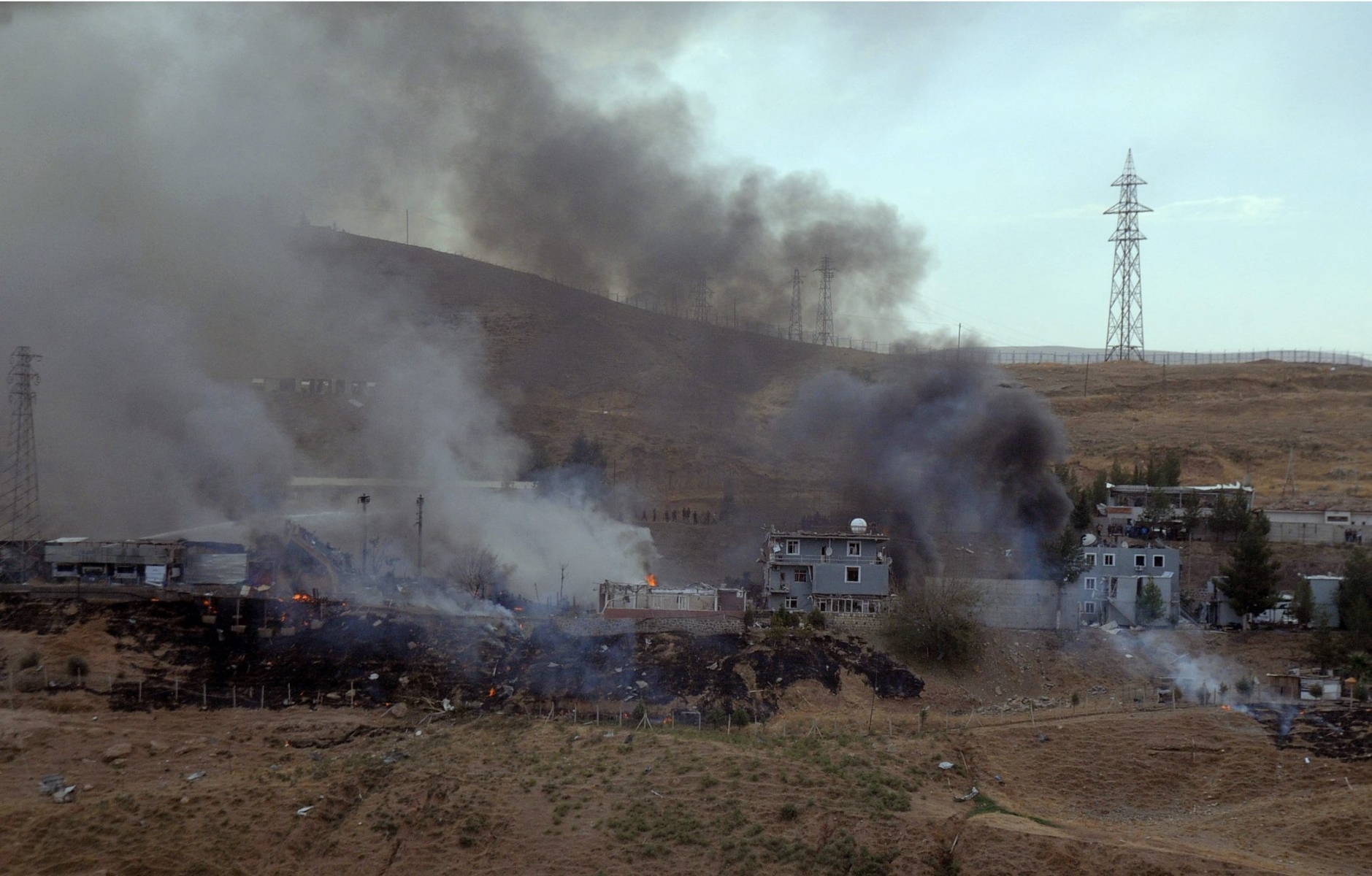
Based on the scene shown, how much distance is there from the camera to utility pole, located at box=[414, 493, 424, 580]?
51094 millimetres

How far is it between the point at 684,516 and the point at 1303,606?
33.2 metres

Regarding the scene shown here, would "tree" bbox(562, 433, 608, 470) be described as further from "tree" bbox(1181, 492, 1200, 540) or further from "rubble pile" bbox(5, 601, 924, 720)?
"tree" bbox(1181, 492, 1200, 540)

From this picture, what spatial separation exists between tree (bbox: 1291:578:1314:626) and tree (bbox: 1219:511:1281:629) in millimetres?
824

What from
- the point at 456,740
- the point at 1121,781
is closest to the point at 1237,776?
the point at 1121,781

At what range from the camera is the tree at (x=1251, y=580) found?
4741 cm

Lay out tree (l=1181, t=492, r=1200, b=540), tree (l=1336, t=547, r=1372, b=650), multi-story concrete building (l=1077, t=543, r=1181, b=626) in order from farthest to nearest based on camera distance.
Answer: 1. tree (l=1181, t=492, r=1200, b=540)
2. multi-story concrete building (l=1077, t=543, r=1181, b=626)
3. tree (l=1336, t=547, r=1372, b=650)

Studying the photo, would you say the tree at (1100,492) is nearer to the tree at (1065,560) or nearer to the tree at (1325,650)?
the tree at (1065,560)

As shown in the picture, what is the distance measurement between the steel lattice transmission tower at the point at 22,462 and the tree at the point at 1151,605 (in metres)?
46.9

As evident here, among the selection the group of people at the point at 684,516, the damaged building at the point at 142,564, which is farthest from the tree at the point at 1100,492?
the damaged building at the point at 142,564

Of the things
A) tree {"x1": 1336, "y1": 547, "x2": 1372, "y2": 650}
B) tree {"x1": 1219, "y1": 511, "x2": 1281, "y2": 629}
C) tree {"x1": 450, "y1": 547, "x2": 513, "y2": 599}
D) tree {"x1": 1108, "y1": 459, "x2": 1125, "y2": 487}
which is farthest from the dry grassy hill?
tree {"x1": 1336, "y1": 547, "x2": 1372, "y2": 650}

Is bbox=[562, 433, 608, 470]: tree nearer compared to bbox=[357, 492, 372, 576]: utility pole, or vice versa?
bbox=[357, 492, 372, 576]: utility pole

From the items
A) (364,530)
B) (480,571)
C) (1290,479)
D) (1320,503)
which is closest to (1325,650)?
(1320,503)

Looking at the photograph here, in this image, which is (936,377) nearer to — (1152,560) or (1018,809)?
(1152,560)

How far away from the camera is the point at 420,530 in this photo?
50.0m
